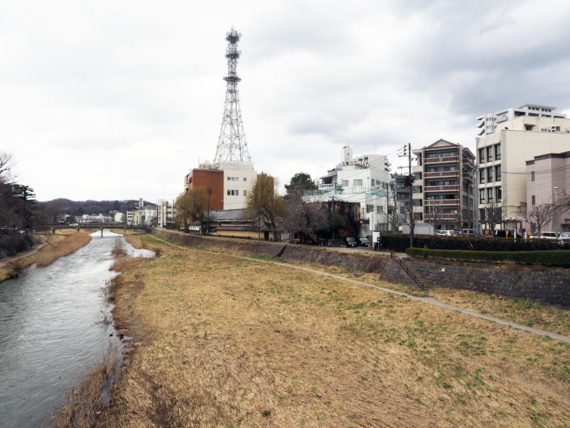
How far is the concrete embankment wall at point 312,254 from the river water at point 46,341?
73.5 ft

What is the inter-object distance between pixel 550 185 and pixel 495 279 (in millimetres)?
36166

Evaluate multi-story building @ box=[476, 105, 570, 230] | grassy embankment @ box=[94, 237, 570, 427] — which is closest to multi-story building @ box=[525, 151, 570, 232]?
multi-story building @ box=[476, 105, 570, 230]

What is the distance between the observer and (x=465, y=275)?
24.5m

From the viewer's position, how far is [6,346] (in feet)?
57.5

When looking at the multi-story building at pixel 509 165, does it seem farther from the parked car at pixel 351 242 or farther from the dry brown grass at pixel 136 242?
the dry brown grass at pixel 136 242

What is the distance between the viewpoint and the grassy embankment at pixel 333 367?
1066cm

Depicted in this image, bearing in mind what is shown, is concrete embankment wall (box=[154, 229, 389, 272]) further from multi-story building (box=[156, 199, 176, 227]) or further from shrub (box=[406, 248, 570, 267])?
multi-story building (box=[156, 199, 176, 227])

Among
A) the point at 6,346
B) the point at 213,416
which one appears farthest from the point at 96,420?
the point at 6,346

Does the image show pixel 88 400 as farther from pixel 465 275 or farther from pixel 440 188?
pixel 440 188

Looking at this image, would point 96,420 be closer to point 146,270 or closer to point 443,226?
point 146,270

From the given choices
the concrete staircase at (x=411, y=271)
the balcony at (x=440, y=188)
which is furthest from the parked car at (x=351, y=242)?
the balcony at (x=440, y=188)

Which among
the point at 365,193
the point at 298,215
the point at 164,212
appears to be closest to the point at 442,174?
the point at 365,193

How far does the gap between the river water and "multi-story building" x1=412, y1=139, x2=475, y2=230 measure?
57213mm

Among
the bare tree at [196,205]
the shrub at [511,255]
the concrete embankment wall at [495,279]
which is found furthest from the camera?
the bare tree at [196,205]
